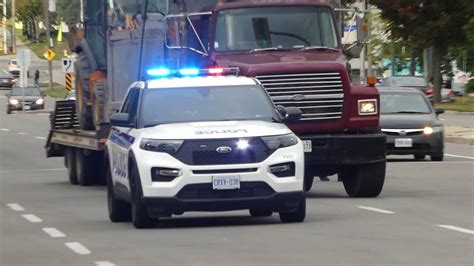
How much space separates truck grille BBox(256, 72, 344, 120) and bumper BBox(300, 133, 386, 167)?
464 millimetres

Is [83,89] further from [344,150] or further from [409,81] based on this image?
[409,81]

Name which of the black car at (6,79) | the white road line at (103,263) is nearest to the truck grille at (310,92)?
the white road line at (103,263)

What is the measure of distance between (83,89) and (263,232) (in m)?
11.6

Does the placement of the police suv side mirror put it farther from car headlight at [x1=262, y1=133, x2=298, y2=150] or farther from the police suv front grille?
car headlight at [x1=262, y1=133, x2=298, y2=150]

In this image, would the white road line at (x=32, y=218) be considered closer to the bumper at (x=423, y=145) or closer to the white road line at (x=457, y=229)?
the white road line at (x=457, y=229)

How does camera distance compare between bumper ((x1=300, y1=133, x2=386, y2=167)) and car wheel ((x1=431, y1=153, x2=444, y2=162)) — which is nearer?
bumper ((x1=300, y1=133, x2=386, y2=167))

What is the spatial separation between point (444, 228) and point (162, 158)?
3316 millimetres

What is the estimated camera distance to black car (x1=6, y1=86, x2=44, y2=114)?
7406 cm

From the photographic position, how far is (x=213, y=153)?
1574 centimetres

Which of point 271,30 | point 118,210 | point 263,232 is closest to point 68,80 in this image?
point 271,30

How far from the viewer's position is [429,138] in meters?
29.6

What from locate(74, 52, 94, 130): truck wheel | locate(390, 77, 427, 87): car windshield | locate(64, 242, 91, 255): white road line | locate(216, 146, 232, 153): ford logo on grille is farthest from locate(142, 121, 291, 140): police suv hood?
locate(390, 77, 427, 87): car windshield

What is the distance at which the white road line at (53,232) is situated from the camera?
1591 centimetres

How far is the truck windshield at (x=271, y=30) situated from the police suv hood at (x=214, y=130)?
15.5 feet
